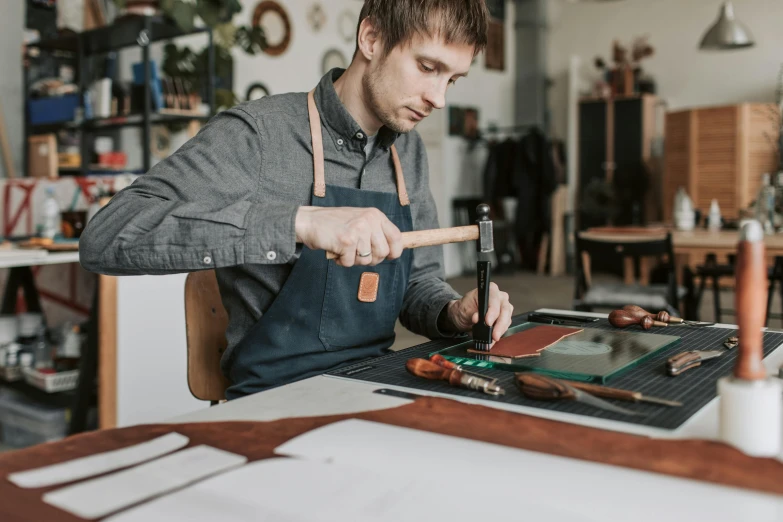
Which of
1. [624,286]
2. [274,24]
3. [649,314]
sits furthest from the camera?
[274,24]

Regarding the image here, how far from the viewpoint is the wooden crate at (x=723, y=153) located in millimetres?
7207

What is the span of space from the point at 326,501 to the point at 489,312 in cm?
70

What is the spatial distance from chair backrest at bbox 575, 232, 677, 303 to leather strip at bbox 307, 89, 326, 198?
8.95 ft

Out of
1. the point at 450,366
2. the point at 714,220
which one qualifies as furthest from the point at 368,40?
the point at 714,220

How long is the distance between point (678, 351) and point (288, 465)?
2.70 feet

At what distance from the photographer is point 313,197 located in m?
1.56

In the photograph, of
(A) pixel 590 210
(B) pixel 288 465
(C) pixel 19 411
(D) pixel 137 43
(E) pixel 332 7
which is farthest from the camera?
(A) pixel 590 210

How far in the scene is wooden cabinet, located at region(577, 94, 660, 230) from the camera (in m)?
8.27

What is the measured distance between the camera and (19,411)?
3250 mm

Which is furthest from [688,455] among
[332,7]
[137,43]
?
[332,7]

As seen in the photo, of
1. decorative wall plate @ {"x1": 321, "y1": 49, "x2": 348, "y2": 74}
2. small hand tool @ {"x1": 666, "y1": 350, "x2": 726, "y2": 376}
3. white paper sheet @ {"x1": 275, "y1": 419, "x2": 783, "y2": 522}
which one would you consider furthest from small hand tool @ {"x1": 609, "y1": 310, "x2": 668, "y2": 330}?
decorative wall plate @ {"x1": 321, "y1": 49, "x2": 348, "y2": 74}

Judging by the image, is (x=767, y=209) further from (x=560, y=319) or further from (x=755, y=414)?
(x=755, y=414)

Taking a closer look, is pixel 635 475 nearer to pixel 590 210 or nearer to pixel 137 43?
pixel 137 43

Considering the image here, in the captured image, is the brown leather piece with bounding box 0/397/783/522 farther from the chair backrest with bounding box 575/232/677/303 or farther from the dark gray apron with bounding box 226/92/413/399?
the chair backrest with bounding box 575/232/677/303
